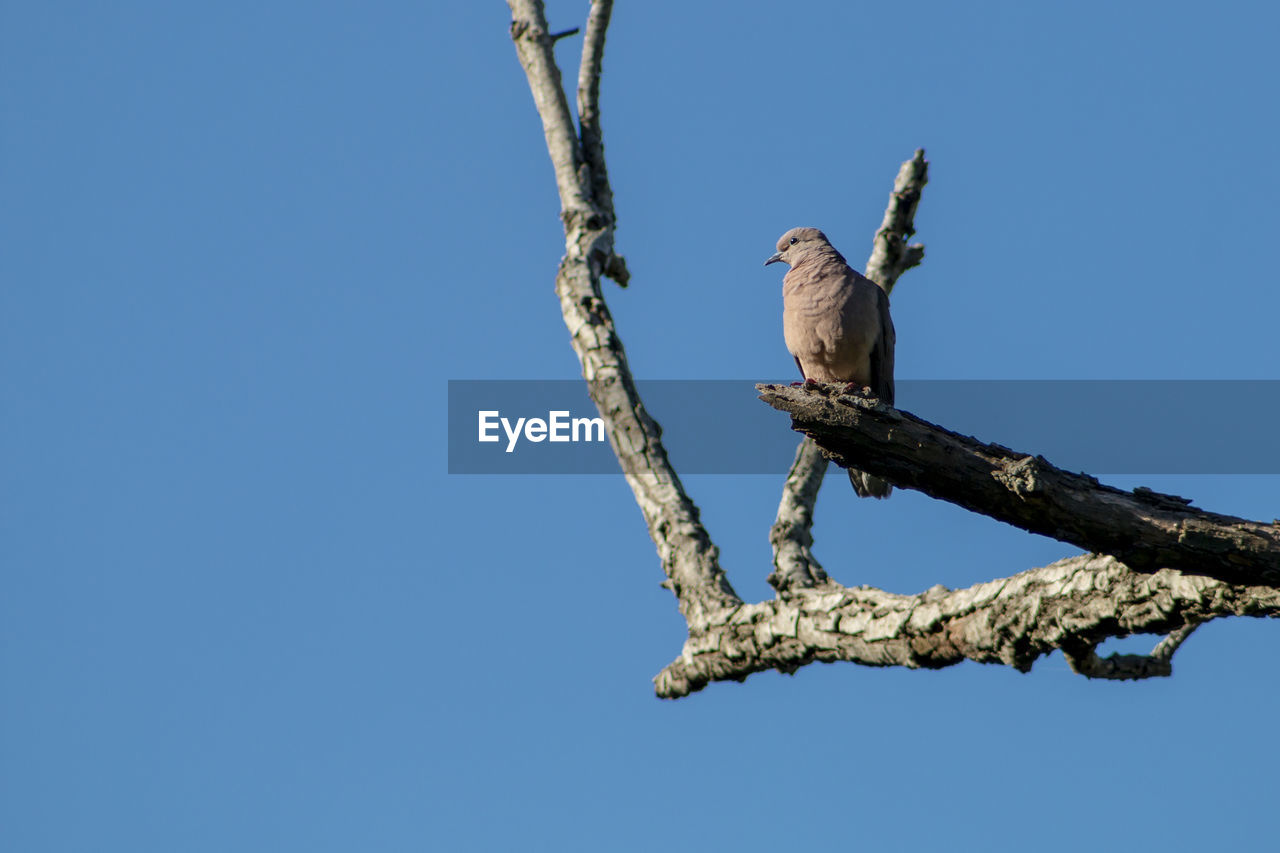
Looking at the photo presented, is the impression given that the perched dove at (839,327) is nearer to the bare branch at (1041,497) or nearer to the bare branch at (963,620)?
the bare branch at (963,620)

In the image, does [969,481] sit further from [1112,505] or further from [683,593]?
[683,593]

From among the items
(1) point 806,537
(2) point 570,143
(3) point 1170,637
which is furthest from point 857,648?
(2) point 570,143

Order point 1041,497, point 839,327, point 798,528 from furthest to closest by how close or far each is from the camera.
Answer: point 839,327 → point 798,528 → point 1041,497

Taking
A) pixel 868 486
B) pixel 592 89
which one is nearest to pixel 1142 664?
pixel 868 486

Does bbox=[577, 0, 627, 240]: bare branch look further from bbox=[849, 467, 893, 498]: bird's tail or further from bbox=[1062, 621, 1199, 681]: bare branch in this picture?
bbox=[1062, 621, 1199, 681]: bare branch

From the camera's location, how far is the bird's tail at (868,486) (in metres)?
6.91

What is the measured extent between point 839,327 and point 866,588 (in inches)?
69.4

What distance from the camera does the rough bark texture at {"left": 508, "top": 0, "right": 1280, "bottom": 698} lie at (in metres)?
3.55

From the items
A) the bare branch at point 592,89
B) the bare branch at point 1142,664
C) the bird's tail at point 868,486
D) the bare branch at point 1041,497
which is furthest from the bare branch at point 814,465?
the bare branch at point 1041,497

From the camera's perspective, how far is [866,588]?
18.0ft

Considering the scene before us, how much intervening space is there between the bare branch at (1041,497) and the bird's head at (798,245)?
12.7ft

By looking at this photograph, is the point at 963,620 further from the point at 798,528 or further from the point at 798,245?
the point at 798,245

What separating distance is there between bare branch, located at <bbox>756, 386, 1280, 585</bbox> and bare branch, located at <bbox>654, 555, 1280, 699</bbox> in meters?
0.26

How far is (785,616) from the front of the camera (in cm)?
579
